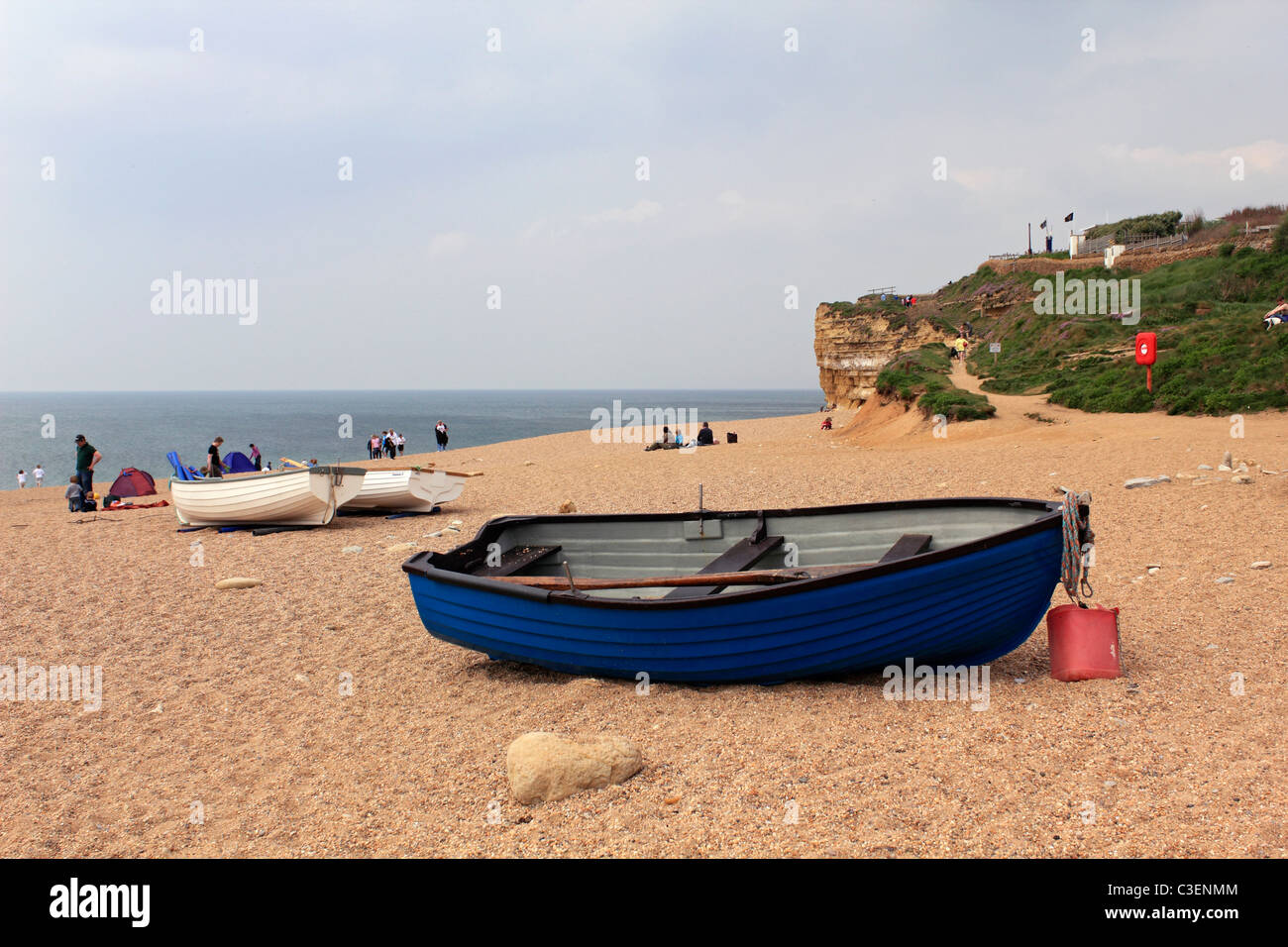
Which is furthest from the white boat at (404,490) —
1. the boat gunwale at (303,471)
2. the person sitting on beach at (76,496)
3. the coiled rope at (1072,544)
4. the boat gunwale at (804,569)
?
the coiled rope at (1072,544)

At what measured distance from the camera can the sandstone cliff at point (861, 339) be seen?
42.4 meters

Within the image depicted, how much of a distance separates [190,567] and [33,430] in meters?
98.1

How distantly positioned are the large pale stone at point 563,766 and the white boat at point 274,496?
1037 centimetres

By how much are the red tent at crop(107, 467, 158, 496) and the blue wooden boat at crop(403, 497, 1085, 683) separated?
18.5 meters

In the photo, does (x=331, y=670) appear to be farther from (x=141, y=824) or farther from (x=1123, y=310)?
(x=1123, y=310)

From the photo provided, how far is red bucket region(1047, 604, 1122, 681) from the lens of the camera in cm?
545

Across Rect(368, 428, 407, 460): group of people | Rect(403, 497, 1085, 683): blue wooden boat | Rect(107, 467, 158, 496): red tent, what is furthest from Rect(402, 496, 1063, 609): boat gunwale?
Rect(368, 428, 407, 460): group of people

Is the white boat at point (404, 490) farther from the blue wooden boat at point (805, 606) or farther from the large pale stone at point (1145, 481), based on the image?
the large pale stone at point (1145, 481)

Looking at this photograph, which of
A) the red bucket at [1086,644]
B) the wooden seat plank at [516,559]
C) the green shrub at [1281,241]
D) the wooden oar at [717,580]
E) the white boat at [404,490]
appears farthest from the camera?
the green shrub at [1281,241]

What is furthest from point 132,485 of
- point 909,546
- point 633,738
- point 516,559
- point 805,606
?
point 805,606

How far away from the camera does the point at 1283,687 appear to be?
5199 millimetres

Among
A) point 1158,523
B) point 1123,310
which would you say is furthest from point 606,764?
point 1123,310

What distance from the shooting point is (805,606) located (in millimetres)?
5402

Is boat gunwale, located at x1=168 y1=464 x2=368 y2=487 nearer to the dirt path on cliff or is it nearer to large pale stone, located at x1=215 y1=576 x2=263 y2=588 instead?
large pale stone, located at x1=215 y1=576 x2=263 y2=588
